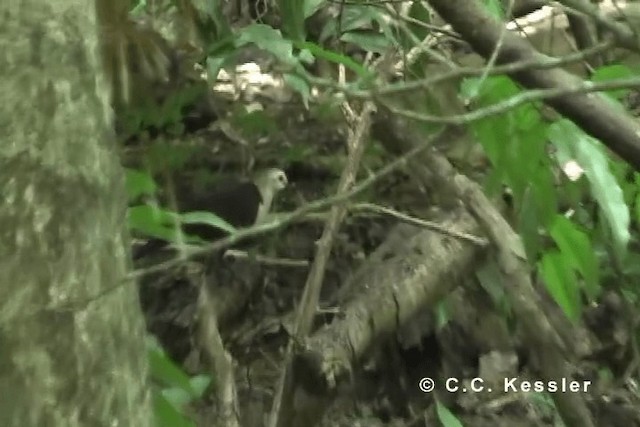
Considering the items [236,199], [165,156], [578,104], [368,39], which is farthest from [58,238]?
[236,199]

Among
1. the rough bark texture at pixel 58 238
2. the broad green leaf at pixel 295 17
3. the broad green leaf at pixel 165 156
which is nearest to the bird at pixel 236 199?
the broad green leaf at pixel 165 156

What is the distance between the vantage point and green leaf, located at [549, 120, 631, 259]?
0.67 meters

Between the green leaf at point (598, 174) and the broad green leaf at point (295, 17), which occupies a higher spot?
the green leaf at point (598, 174)

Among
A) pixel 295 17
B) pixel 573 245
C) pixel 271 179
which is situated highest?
pixel 295 17

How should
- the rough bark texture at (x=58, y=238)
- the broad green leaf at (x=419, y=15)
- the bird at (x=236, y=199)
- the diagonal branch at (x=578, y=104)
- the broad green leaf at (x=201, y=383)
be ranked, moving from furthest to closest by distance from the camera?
the bird at (x=236, y=199) → the broad green leaf at (x=419, y=15) → the broad green leaf at (x=201, y=383) → the diagonal branch at (x=578, y=104) → the rough bark texture at (x=58, y=238)

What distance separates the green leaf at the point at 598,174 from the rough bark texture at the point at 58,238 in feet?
1.09

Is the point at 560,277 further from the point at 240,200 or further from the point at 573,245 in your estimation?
the point at 240,200

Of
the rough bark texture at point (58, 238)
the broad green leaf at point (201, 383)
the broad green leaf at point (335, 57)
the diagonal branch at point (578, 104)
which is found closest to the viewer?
the rough bark texture at point (58, 238)

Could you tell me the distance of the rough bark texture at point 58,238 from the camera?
20.0 inches

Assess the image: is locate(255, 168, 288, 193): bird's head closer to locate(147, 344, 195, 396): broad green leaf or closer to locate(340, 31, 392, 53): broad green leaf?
locate(340, 31, 392, 53): broad green leaf

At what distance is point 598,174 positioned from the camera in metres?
0.67

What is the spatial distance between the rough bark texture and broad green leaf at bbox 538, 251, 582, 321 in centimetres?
48

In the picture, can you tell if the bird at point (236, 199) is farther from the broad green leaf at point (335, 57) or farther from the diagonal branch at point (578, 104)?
the diagonal branch at point (578, 104)

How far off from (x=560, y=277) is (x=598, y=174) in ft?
0.85
